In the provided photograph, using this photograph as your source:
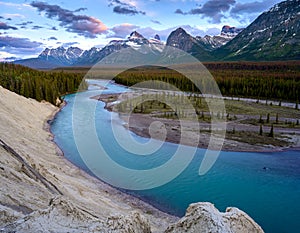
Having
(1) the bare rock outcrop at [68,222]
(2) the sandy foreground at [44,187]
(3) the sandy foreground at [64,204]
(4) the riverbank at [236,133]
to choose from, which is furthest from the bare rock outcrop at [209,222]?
(4) the riverbank at [236,133]

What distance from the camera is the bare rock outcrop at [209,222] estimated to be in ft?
28.6

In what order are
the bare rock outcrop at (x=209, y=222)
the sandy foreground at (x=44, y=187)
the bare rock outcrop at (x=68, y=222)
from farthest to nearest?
1. the sandy foreground at (x=44, y=187)
2. the bare rock outcrop at (x=68, y=222)
3. the bare rock outcrop at (x=209, y=222)

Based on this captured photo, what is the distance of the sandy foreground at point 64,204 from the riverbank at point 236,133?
57.7 feet

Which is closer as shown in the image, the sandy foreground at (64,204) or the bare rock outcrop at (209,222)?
the bare rock outcrop at (209,222)

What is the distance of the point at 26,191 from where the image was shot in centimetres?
1617

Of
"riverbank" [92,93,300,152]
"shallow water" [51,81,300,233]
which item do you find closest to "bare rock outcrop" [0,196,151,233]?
"shallow water" [51,81,300,233]

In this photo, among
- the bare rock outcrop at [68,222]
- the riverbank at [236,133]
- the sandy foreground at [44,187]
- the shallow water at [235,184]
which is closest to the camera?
the bare rock outcrop at [68,222]

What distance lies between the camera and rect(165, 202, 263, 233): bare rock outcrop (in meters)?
8.70

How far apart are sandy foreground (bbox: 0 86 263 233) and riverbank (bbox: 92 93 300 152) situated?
692 inches

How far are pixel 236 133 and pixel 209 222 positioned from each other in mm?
41398

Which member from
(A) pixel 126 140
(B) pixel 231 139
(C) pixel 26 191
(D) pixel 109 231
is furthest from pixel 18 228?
(B) pixel 231 139

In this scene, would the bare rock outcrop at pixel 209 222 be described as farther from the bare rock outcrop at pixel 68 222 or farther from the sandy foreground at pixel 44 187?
the sandy foreground at pixel 44 187

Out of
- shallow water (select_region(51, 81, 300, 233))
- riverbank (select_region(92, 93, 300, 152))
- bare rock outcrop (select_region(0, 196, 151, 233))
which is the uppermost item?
bare rock outcrop (select_region(0, 196, 151, 233))

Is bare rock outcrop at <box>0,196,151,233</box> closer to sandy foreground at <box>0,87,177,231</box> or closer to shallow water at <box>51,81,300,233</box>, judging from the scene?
sandy foreground at <box>0,87,177,231</box>
